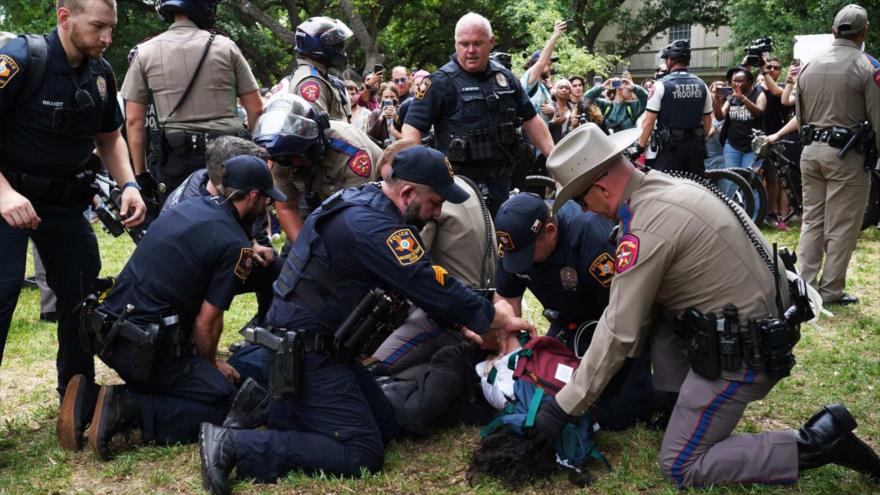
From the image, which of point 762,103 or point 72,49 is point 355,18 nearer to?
point 762,103

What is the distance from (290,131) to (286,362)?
1.60 meters

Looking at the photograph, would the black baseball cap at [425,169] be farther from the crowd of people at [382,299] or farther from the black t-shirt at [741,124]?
the black t-shirt at [741,124]

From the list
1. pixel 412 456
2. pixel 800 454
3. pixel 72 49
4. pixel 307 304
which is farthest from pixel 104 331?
pixel 800 454

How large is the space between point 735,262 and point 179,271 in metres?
2.49

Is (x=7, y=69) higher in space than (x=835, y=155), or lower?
higher

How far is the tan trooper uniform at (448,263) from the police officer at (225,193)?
82 cm

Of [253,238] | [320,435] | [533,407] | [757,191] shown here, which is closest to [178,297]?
[253,238]

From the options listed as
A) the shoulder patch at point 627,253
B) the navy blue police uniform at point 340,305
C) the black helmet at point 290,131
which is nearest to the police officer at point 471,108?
the black helmet at point 290,131

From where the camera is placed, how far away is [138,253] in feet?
13.6

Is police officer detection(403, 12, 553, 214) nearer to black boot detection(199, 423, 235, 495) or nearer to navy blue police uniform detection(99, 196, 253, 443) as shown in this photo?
navy blue police uniform detection(99, 196, 253, 443)

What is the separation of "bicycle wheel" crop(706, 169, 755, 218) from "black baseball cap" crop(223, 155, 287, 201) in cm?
641

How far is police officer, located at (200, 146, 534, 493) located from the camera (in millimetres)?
3602

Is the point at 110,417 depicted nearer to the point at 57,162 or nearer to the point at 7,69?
the point at 57,162

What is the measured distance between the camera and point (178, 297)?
13.4 ft
